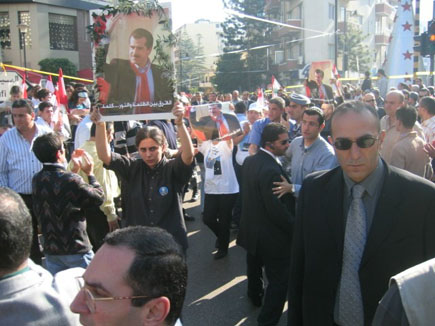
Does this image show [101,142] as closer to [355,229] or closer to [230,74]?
[355,229]

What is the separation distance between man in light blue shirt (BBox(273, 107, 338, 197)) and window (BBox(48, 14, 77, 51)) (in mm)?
36505

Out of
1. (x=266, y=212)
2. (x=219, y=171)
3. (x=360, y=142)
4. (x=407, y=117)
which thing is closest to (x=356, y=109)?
(x=360, y=142)

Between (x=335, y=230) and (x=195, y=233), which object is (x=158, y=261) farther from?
(x=195, y=233)

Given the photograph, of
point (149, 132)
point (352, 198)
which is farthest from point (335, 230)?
point (149, 132)

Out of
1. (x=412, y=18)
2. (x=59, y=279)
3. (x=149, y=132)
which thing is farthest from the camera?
(x=412, y=18)

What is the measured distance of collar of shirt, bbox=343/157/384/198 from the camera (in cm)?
260

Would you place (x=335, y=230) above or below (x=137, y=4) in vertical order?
below

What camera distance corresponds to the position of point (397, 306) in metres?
1.39

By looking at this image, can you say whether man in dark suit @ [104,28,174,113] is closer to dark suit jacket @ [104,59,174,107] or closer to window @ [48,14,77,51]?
dark suit jacket @ [104,59,174,107]

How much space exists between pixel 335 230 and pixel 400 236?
0.33 meters

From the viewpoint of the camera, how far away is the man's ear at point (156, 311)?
5.24 ft

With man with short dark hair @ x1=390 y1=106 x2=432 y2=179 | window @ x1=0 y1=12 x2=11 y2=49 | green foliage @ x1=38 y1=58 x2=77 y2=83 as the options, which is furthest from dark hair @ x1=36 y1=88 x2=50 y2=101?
window @ x1=0 y1=12 x2=11 y2=49

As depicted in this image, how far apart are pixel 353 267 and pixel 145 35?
7.82 ft

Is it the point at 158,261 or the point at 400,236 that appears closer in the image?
the point at 158,261
